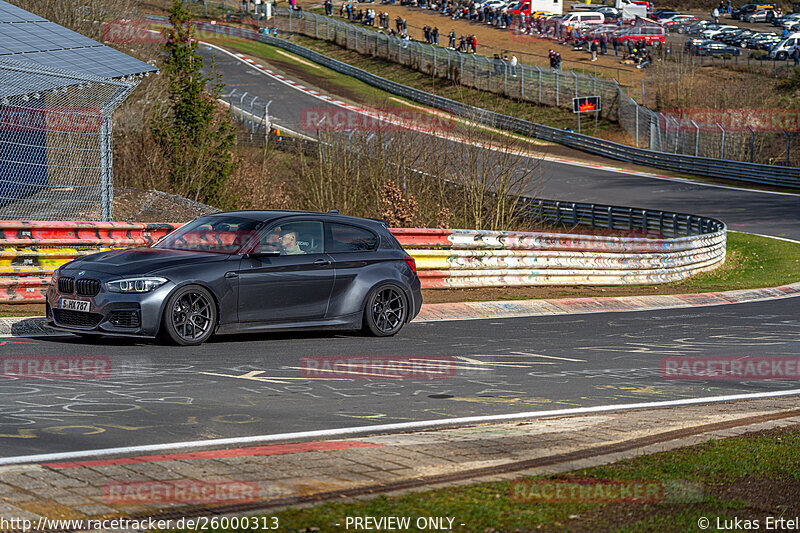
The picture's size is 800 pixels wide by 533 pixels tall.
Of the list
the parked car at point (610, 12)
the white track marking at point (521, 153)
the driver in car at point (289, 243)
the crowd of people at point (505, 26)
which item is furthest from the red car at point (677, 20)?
the driver in car at point (289, 243)

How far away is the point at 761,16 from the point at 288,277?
305 ft

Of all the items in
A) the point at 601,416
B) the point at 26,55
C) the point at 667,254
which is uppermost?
the point at 26,55

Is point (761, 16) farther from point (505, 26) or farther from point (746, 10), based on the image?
point (505, 26)

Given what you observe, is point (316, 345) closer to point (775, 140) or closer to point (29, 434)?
point (29, 434)

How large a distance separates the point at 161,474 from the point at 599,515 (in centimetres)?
233

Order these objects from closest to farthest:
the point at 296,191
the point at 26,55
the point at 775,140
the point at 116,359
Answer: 1. the point at 116,359
2. the point at 26,55
3. the point at 296,191
4. the point at 775,140

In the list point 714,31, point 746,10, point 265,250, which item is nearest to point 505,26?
point 714,31

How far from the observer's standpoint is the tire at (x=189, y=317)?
1039 cm

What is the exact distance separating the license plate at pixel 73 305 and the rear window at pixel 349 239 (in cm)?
295

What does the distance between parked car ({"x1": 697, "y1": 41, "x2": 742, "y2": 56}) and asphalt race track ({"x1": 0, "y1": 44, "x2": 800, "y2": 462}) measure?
65.0m

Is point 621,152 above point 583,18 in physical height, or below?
below

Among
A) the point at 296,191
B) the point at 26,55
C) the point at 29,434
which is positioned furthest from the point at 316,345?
the point at 296,191

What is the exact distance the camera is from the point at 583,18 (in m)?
87.4

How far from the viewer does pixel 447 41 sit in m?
84.8
